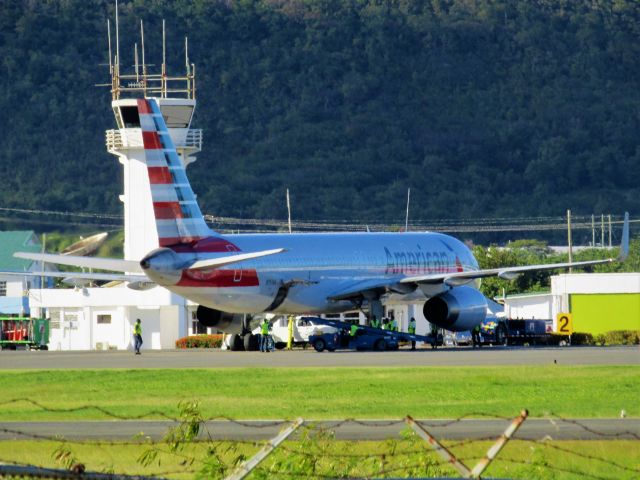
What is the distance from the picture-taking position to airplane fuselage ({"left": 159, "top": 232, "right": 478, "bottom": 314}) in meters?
54.2

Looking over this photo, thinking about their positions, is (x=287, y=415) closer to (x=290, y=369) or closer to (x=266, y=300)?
(x=290, y=369)

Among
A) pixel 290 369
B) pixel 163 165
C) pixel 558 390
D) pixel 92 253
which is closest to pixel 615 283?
pixel 163 165

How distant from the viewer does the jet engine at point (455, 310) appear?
58.7 m

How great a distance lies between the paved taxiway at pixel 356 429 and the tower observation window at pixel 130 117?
1868 inches

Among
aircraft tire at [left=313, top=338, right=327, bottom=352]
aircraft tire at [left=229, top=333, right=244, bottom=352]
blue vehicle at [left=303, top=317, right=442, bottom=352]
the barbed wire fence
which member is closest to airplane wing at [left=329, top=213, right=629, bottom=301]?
blue vehicle at [left=303, top=317, right=442, bottom=352]

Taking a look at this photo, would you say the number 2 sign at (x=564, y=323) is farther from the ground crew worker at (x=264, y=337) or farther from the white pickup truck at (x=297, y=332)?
the ground crew worker at (x=264, y=337)

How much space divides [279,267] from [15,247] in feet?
284

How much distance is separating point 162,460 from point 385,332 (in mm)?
34643

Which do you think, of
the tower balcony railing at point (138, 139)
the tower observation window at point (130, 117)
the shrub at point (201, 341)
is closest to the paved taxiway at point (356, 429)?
the shrub at point (201, 341)

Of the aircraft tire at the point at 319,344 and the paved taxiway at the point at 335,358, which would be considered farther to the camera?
the aircraft tire at the point at 319,344

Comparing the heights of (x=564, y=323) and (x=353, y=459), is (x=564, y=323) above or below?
above

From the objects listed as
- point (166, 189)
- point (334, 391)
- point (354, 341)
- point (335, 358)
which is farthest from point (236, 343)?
point (334, 391)

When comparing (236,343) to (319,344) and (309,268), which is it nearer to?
(319,344)

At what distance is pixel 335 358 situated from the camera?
5006 centimetres
